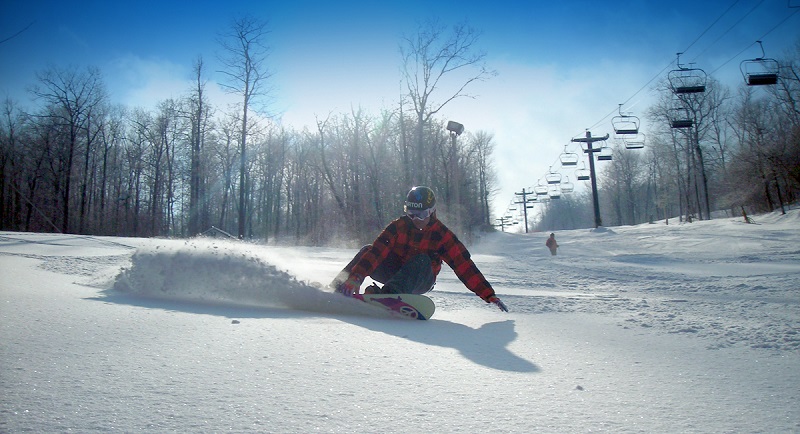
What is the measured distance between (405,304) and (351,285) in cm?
48

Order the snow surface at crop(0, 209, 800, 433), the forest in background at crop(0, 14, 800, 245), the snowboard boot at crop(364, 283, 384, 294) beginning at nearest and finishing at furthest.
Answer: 1. the snow surface at crop(0, 209, 800, 433)
2. the snowboard boot at crop(364, 283, 384, 294)
3. the forest in background at crop(0, 14, 800, 245)

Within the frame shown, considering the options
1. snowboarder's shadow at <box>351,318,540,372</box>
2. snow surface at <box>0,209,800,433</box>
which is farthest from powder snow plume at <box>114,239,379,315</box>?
snowboarder's shadow at <box>351,318,540,372</box>

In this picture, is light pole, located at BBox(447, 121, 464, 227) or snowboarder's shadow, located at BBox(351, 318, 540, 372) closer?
snowboarder's shadow, located at BBox(351, 318, 540, 372)

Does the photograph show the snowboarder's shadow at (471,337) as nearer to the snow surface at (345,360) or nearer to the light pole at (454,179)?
the snow surface at (345,360)

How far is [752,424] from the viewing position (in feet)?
4.63

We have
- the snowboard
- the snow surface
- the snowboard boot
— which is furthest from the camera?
the snowboard boot

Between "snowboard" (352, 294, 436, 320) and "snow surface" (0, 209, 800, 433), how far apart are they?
0.09 meters

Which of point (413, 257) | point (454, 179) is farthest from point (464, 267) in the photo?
point (454, 179)

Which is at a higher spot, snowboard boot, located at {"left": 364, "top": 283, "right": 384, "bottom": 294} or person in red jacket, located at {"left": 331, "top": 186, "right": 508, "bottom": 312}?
person in red jacket, located at {"left": 331, "top": 186, "right": 508, "bottom": 312}

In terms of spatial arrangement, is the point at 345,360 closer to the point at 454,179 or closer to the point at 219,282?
the point at 219,282

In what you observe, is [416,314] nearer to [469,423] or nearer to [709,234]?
[469,423]

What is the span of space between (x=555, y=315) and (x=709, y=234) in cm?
2258

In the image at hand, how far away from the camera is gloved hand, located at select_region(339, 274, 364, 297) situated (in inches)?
147

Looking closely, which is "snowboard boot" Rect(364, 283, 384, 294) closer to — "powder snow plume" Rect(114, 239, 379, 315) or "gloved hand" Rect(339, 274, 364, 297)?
"gloved hand" Rect(339, 274, 364, 297)
